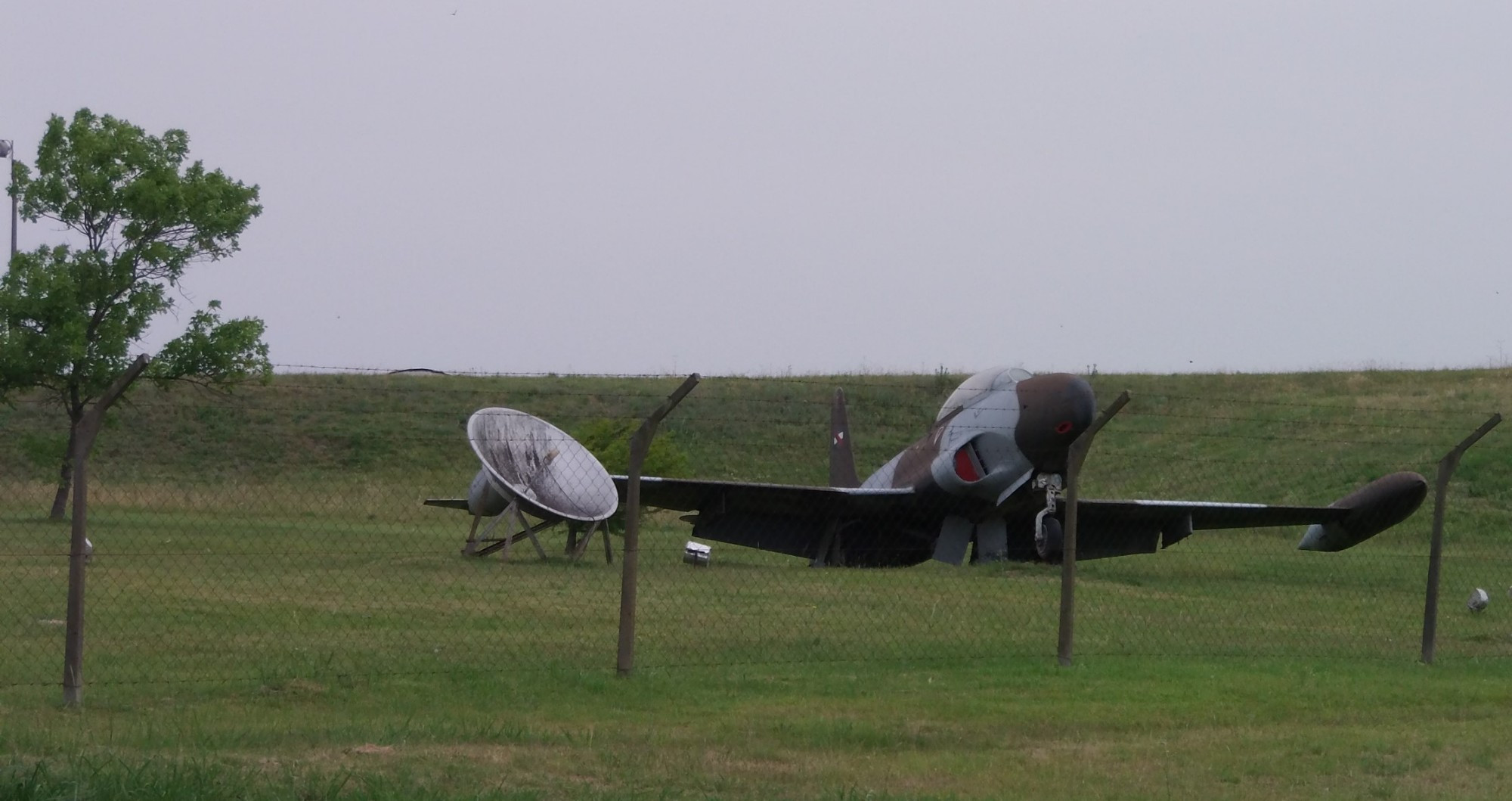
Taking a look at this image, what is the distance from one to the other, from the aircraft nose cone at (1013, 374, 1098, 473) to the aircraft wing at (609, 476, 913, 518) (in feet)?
7.36

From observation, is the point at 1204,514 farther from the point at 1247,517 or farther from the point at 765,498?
the point at 765,498

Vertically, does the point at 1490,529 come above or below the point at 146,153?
below

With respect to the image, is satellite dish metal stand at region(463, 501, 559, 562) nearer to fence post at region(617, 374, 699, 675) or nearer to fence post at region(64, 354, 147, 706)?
fence post at region(617, 374, 699, 675)

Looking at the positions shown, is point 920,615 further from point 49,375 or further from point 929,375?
point 929,375

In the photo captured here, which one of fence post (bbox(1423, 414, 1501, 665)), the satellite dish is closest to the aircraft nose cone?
the satellite dish

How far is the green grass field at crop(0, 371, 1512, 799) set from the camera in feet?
21.3

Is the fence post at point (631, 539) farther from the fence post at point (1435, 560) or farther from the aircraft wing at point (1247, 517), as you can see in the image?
the aircraft wing at point (1247, 517)

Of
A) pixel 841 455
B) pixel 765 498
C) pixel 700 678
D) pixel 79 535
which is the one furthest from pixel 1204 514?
pixel 79 535

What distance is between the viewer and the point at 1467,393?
47.6m

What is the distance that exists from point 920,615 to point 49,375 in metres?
18.5

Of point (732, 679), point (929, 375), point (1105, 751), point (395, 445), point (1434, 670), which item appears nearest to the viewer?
point (1105, 751)

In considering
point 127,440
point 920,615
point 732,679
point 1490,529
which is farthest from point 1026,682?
point 127,440

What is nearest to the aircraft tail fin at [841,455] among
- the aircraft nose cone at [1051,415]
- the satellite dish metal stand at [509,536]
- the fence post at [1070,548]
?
the aircraft nose cone at [1051,415]

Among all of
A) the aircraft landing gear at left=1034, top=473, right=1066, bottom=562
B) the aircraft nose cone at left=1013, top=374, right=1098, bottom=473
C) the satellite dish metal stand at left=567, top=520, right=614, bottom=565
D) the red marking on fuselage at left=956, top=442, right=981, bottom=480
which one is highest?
the aircraft nose cone at left=1013, top=374, right=1098, bottom=473
